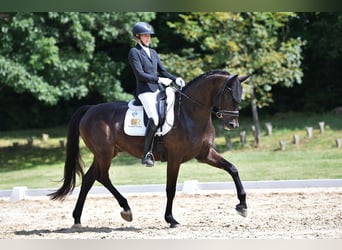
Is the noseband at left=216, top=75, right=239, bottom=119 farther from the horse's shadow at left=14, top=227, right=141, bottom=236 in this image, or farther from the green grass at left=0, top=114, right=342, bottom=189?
the green grass at left=0, top=114, right=342, bottom=189

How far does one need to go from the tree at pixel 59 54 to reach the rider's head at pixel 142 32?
5.92 metres

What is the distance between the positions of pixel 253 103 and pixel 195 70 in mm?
1182

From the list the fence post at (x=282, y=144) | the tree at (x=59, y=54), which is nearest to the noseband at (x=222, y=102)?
the fence post at (x=282, y=144)

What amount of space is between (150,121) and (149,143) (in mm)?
191

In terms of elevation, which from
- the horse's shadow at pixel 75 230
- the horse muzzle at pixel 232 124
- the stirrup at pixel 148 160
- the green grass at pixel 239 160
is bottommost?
the green grass at pixel 239 160

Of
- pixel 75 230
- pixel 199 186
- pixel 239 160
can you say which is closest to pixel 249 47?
pixel 239 160

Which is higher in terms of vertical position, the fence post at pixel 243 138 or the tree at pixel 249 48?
the tree at pixel 249 48

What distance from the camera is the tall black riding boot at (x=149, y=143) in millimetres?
5961

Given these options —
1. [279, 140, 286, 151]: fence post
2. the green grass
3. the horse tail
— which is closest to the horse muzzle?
the horse tail

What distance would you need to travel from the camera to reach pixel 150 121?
5.97 m

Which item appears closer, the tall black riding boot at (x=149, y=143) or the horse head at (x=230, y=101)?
the horse head at (x=230, y=101)

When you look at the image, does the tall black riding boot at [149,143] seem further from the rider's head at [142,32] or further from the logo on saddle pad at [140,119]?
the rider's head at [142,32]

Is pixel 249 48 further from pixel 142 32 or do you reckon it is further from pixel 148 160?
pixel 148 160
